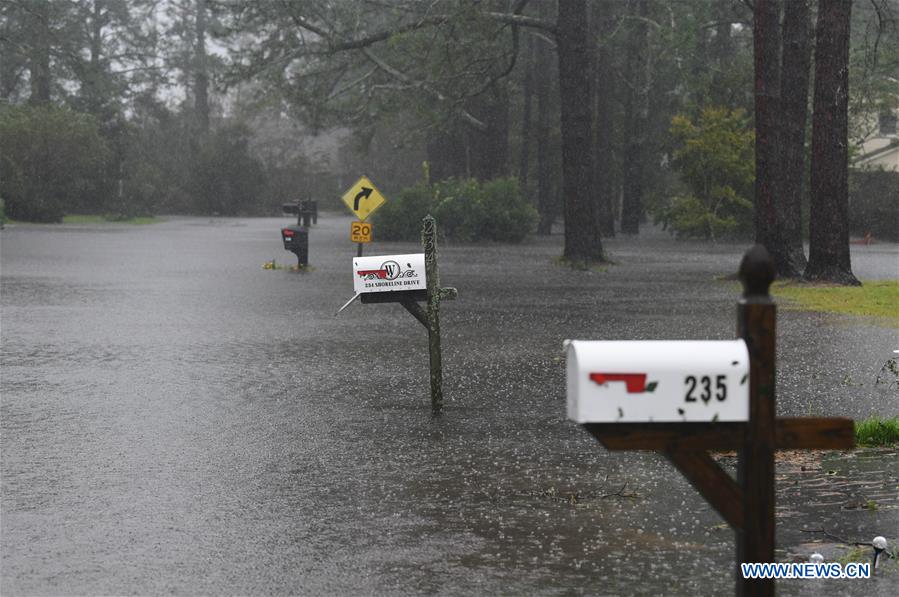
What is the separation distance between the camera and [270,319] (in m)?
18.9

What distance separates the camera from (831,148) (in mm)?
24219

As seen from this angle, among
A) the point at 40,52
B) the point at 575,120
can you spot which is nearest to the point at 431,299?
the point at 575,120

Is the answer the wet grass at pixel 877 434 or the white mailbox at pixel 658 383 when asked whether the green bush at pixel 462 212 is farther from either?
the white mailbox at pixel 658 383

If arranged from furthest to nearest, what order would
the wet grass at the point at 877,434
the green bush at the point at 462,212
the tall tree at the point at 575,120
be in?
1. the green bush at the point at 462,212
2. the tall tree at the point at 575,120
3. the wet grass at the point at 877,434

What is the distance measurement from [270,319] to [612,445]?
599 inches

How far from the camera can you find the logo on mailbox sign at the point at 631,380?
385cm

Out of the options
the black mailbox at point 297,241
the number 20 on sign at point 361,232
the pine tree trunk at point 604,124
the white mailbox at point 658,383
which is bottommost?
the black mailbox at point 297,241

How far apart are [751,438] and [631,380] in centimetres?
39

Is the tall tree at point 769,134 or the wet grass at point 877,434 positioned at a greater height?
the tall tree at point 769,134

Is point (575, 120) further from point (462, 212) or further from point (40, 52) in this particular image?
point (40, 52)

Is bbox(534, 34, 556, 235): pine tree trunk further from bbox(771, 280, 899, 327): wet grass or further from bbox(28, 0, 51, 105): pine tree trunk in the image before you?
bbox(771, 280, 899, 327): wet grass

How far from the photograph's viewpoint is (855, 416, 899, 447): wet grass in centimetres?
942

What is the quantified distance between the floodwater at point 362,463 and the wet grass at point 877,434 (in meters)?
0.42

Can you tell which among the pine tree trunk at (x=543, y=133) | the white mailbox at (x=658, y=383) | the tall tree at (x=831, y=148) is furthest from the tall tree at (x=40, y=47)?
the white mailbox at (x=658, y=383)
